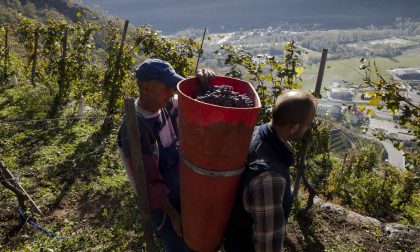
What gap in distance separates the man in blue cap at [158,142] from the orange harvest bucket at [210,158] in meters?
0.27

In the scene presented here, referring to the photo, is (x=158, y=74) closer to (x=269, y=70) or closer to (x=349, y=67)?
(x=269, y=70)

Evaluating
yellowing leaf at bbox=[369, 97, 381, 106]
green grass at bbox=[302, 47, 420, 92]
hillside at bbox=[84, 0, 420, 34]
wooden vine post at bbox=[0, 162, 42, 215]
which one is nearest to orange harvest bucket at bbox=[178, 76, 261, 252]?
yellowing leaf at bbox=[369, 97, 381, 106]

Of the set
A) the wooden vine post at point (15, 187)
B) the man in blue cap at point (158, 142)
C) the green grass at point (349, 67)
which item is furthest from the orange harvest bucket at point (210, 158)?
the green grass at point (349, 67)

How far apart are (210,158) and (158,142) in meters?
0.81

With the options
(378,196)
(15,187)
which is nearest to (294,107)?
(15,187)

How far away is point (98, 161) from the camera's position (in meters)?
6.85

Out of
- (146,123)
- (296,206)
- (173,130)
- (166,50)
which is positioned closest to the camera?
(146,123)

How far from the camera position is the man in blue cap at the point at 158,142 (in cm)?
230

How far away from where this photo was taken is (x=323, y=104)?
74750 mm

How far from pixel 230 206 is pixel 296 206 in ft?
12.7

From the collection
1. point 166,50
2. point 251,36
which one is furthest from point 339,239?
point 251,36

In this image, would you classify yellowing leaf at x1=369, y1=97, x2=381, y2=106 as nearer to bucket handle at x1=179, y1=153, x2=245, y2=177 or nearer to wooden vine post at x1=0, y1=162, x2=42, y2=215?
bucket handle at x1=179, y1=153, x2=245, y2=177

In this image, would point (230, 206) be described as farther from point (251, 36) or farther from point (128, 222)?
point (251, 36)

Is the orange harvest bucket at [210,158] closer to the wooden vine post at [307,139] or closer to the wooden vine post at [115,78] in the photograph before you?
the wooden vine post at [307,139]
